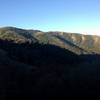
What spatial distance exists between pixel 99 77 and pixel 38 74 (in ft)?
69.2

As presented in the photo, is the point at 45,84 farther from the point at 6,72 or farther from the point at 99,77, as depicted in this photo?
the point at 6,72

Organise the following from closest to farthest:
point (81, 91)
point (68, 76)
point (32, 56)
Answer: point (81, 91) < point (68, 76) < point (32, 56)

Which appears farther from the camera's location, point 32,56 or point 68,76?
point 32,56

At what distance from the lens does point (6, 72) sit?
83.8 meters

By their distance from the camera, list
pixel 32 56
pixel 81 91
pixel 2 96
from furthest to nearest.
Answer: pixel 32 56, pixel 81 91, pixel 2 96

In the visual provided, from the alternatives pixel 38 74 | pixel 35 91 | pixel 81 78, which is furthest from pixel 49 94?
pixel 38 74

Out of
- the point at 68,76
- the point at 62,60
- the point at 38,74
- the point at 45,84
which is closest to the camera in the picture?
the point at 45,84

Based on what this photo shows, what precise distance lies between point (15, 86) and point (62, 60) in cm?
10850

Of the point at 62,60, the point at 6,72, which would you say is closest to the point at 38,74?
the point at 6,72

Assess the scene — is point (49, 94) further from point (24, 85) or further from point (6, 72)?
point (6, 72)

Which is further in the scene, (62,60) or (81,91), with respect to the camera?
(62,60)

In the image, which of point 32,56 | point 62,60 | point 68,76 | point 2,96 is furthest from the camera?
point 62,60

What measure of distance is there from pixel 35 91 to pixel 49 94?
3.62m

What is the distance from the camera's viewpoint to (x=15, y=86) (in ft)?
227
